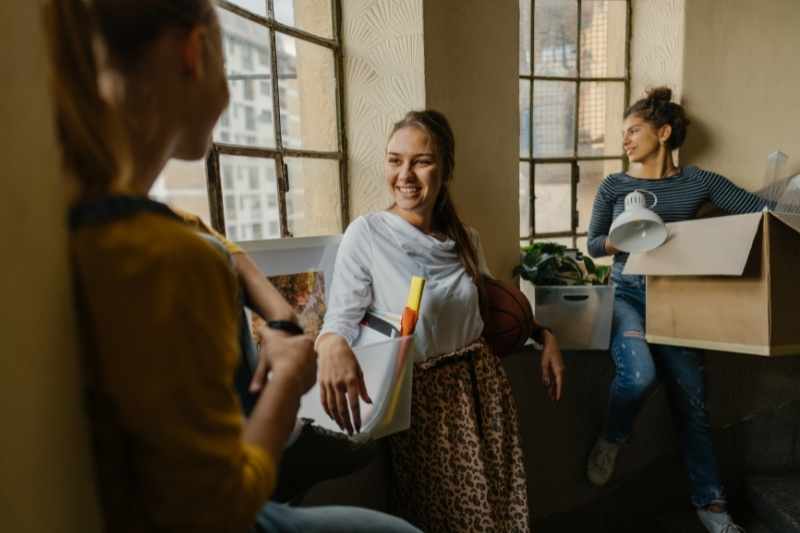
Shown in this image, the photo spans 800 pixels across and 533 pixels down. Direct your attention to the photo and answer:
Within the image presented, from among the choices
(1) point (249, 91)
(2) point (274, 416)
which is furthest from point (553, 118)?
(2) point (274, 416)

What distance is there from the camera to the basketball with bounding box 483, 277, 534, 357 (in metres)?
1.36

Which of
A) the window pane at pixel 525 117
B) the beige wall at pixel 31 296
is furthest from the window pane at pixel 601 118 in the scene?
the beige wall at pixel 31 296

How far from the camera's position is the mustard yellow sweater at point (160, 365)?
0.35 meters

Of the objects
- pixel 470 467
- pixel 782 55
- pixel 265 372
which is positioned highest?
pixel 782 55

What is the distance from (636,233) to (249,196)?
1155 millimetres

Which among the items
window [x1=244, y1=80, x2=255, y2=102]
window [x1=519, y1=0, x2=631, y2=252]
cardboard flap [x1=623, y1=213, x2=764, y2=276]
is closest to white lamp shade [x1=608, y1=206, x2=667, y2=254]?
cardboard flap [x1=623, y1=213, x2=764, y2=276]

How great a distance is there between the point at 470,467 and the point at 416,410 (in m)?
0.18

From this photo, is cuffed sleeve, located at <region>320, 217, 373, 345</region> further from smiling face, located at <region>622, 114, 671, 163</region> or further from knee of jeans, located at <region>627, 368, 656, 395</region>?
smiling face, located at <region>622, 114, 671, 163</region>

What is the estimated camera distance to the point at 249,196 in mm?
1439

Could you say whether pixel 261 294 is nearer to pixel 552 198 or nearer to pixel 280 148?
pixel 280 148

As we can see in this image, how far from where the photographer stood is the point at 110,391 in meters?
0.37

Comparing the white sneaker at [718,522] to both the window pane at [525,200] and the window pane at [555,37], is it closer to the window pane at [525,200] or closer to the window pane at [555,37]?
the window pane at [525,200]

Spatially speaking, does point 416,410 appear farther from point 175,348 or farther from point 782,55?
point 782,55

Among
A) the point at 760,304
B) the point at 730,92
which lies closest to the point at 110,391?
the point at 760,304
